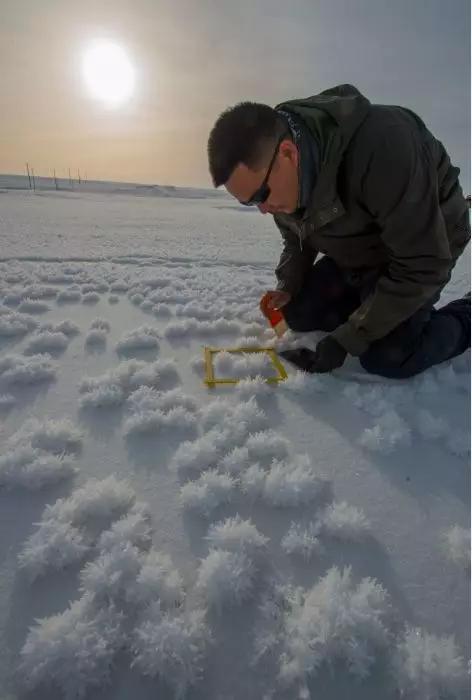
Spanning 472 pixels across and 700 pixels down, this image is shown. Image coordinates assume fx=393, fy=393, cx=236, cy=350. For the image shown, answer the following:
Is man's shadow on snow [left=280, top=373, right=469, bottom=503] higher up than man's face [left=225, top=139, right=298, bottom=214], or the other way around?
man's face [left=225, top=139, right=298, bottom=214]

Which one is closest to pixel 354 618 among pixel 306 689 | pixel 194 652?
pixel 306 689

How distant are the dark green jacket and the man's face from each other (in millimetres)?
136

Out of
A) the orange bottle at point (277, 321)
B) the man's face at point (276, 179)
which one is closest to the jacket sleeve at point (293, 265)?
the orange bottle at point (277, 321)

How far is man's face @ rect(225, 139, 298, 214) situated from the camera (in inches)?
60.4

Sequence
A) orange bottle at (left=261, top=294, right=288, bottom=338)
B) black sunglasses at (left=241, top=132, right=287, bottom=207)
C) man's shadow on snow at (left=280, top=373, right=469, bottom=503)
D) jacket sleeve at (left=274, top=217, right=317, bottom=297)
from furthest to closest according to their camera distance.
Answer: jacket sleeve at (left=274, top=217, right=317, bottom=297) → orange bottle at (left=261, top=294, right=288, bottom=338) → black sunglasses at (left=241, top=132, right=287, bottom=207) → man's shadow on snow at (left=280, top=373, right=469, bottom=503)

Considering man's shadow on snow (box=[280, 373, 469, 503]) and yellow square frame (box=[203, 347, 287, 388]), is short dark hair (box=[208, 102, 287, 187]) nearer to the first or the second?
yellow square frame (box=[203, 347, 287, 388])

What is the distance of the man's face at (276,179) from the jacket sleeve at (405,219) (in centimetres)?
33

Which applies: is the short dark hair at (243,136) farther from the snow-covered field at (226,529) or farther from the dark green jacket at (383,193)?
the snow-covered field at (226,529)

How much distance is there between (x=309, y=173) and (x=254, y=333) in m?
1.21

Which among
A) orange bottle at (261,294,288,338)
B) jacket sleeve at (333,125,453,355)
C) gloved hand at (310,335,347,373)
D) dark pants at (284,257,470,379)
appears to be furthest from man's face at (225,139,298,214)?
orange bottle at (261,294,288,338)

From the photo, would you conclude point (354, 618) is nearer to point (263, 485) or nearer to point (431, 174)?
point (263, 485)

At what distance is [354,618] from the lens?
93 centimetres

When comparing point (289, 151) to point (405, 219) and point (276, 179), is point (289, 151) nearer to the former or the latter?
point (276, 179)

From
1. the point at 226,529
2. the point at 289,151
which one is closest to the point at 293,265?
the point at 289,151
